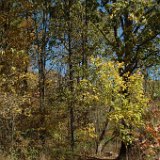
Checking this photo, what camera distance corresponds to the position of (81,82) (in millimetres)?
12977

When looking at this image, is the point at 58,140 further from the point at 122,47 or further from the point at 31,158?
the point at 122,47

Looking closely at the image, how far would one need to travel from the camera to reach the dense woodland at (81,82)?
38.5 feet

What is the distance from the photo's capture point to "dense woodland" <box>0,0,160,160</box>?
1173cm

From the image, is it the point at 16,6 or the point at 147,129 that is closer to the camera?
the point at 147,129

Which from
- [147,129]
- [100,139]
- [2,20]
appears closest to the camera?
[147,129]

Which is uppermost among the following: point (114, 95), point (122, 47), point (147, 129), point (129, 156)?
point (122, 47)

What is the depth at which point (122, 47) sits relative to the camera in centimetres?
1497

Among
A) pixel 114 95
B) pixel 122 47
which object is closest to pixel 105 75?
pixel 114 95

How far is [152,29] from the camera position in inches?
578

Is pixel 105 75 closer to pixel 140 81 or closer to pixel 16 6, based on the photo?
→ pixel 140 81

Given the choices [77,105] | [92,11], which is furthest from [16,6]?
[77,105]

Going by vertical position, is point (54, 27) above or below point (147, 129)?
above

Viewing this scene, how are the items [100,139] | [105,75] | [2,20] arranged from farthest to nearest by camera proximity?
[100,139] < [2,20] < [105,75]

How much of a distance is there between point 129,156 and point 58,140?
154 inches
